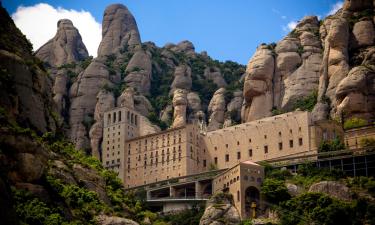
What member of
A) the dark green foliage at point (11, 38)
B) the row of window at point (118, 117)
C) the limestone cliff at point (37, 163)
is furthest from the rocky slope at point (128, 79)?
the limestone cliff at point (37, 163)

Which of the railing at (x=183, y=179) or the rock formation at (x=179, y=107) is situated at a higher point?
the rock formation at (x=179, y=107)

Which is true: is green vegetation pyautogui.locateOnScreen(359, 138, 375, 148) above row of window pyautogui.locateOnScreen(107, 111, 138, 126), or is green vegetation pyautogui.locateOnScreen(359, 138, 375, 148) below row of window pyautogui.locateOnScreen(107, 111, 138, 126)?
below

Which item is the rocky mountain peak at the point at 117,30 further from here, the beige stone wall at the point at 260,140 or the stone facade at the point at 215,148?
the beige stone wall at the point at 260,140

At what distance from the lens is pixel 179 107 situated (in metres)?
143

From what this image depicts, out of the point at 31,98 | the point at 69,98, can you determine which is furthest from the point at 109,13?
the point at 31,98

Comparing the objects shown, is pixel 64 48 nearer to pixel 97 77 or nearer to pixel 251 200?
pixel 97 77

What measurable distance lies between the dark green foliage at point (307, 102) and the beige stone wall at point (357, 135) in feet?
45.4

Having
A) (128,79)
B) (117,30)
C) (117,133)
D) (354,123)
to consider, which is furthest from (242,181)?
(117,30)

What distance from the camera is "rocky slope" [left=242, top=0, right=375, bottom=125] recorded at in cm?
11394

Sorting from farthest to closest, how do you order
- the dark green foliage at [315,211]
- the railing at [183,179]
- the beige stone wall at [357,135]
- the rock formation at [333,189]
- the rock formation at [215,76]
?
1. the rock formation at [215,76]
2. the railing at [183,179]
3. the beige stone wall at [357,135]
4. the rock formation at [333,189]
5. the dark green foliage at [315,211]

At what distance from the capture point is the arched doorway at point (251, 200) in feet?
322

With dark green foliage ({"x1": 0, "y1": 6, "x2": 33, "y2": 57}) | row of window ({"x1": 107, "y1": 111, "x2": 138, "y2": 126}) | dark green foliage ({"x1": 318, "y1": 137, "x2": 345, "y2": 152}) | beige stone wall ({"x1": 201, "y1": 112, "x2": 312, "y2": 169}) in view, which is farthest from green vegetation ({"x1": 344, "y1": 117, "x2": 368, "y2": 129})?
dark green foliage ({"x1": 0, "y1": 6, "x2": 33, "y2": 57})

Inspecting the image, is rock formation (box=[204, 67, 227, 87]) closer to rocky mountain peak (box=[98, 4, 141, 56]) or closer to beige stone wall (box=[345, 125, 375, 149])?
rocky mountain peak (box=[98, 4, 141, 56])

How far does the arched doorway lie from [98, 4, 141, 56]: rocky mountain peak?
81.2 metres
